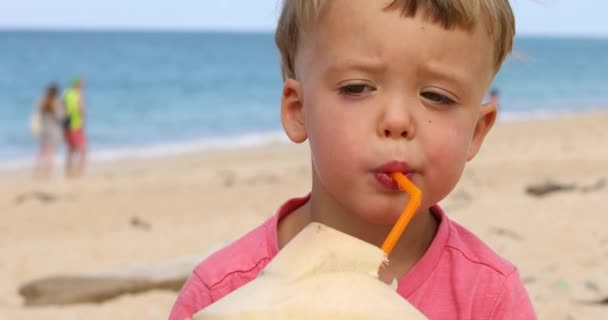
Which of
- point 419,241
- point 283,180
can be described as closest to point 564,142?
point 283,180

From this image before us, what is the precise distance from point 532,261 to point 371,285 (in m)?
3.78

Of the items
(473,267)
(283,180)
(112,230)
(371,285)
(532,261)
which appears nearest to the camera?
(371,285)

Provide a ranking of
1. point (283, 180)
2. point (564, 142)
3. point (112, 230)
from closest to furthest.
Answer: point (112, 230) < point (283, 180) < point (564, 142)

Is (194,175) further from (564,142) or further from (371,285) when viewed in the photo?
(371,285)

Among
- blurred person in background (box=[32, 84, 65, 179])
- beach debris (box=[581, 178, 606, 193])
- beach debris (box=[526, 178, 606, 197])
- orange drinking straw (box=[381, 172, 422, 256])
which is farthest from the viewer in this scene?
blurred person in background (box=[32, 84, 65, 179])

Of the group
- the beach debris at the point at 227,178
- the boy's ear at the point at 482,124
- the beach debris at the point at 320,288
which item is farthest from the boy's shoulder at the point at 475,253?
the beach debris at the point at 227,178

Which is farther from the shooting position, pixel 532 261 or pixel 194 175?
pixel 194 175

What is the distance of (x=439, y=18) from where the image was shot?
187cm

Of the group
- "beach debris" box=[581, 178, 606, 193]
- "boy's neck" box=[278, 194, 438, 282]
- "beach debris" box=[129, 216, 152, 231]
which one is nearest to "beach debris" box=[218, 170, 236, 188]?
"beach debris" box=[129, 216, 152, 231]

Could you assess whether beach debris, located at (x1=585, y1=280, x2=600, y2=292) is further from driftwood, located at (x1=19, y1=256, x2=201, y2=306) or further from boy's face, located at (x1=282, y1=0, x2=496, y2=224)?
boy's face, located at (x1=282, y1=0, x2=496, y2=224)

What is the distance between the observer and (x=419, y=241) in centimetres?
223

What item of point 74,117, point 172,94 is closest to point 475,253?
point 74,117

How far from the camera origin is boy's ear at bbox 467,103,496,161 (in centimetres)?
214

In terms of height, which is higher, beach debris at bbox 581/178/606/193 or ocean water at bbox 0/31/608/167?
beach debris at bbox 581/178/606/193
